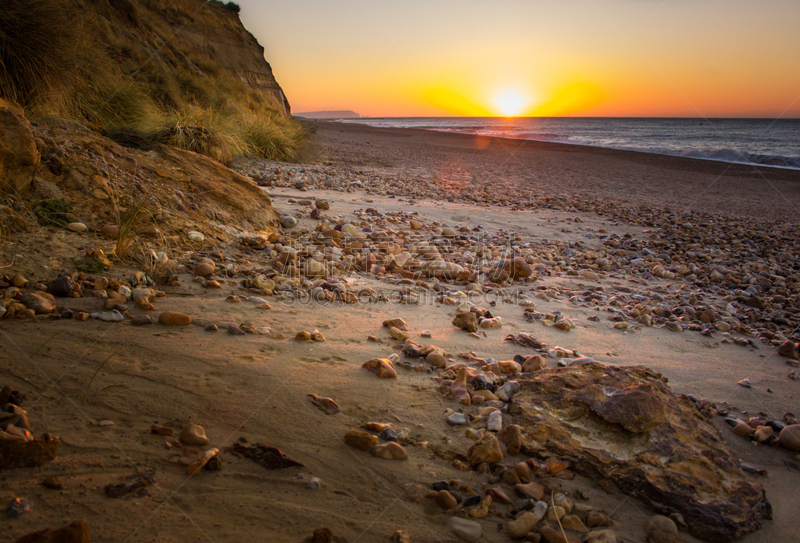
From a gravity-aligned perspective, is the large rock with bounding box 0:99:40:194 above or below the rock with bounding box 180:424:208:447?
above

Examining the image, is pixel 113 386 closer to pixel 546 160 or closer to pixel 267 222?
pixel 267 222

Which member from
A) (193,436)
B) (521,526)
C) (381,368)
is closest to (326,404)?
(381,368)

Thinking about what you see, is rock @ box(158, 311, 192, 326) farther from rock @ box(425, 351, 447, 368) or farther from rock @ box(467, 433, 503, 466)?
rock @ box(467, 433, 503, 466)

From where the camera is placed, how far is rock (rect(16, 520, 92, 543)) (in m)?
1.05

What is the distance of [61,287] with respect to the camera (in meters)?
2.37

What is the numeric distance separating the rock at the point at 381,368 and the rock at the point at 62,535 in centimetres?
131

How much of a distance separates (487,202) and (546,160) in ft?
36.4

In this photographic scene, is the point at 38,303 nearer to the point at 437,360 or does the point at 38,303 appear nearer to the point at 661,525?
the point at 437,360

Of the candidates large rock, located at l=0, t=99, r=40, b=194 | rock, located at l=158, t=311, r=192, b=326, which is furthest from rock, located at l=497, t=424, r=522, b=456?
Answer: large rock, located at l=0, t=99, r=40, b=194

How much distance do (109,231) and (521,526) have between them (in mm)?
3142

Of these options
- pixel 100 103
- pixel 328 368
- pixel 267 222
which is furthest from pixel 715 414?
pixel 100 103

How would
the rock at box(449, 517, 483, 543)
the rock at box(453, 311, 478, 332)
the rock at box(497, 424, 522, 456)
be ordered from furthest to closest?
the rock at box(453, 311, 478, 332) → the rock at box(497, 424, 522, 456) → the rock at box(449, 517, 483, 543)

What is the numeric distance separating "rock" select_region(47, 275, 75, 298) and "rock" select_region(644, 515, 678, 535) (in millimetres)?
2865

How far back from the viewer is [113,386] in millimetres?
1721
